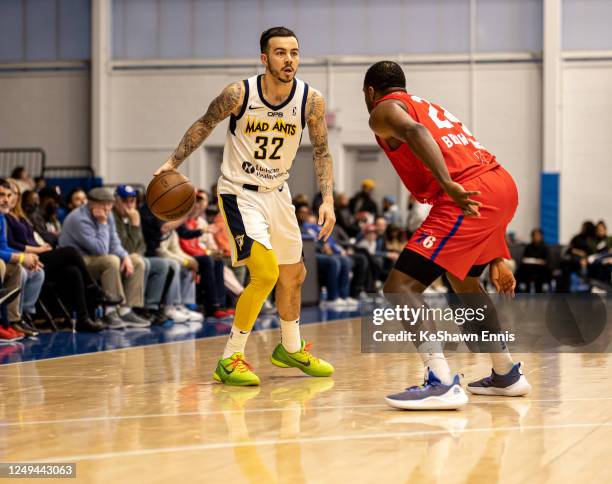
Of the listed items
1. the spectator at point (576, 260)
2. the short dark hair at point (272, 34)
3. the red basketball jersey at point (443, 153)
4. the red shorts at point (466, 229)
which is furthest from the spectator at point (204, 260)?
the red shorts at point (466, 229)

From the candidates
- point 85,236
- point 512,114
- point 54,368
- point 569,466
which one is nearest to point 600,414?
point 569,466

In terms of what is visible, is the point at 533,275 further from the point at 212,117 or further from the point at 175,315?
the point at 212,117

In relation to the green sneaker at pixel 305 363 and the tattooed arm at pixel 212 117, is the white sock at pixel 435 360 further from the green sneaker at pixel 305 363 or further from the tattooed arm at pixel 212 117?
the tattooed arm at pixel 212 117

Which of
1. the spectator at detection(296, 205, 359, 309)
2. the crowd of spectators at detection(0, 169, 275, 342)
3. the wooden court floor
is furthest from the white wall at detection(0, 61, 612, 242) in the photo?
the wooden court floor

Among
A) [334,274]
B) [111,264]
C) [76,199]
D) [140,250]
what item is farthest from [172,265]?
[334,274]

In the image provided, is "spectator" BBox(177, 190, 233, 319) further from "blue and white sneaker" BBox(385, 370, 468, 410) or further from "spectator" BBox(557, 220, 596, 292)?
"blue and white sneaker" BBox(385, 370, 468, 410)

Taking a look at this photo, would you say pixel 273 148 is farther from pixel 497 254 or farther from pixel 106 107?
pixel 106 107

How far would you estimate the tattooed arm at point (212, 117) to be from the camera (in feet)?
18.7

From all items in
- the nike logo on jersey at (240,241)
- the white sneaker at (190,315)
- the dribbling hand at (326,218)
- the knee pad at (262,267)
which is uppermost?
the dribbling hand at (326,218)

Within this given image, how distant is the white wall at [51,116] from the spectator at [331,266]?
862 cm

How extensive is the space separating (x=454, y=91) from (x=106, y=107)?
726cm

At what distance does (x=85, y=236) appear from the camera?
9.47 m

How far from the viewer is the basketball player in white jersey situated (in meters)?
5.63

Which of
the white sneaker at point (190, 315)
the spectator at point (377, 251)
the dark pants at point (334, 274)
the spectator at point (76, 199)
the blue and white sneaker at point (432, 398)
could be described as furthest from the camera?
the spectator at point (377, 251)
